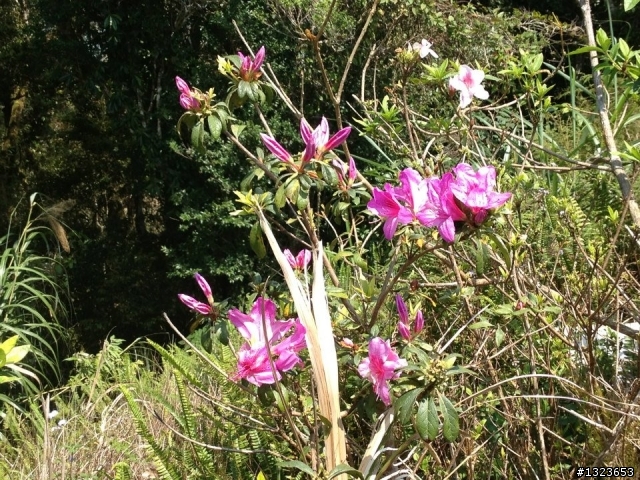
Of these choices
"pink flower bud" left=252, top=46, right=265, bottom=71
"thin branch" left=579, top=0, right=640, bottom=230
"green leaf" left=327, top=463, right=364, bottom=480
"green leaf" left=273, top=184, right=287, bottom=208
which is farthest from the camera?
"thin branch" left=579, top=0, right=640, bottom=230

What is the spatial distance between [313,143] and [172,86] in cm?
514

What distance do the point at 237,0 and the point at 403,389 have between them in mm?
4879

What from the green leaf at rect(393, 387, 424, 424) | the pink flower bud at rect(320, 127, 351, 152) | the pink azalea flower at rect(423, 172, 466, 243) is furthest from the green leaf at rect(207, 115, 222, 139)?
the green leaf at rect(393, 387, 424, 424)

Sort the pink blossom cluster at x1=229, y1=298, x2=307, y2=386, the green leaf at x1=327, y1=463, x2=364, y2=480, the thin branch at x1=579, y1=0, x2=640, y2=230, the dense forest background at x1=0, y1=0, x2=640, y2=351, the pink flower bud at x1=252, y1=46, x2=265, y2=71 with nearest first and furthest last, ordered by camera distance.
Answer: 1. the green leaf at x1=327, y1=463, x2=364, y2=480
2. the pink blossom cluster at x1=229, y1=298, x2=307, y2=386
3. the pink flower bud at x1=252, y1=46, x2=265, y2=71
4. the thin branch at x1=579, y1=0, x2=640, y2=230
5. the dense forest background at x1=0, y1=0, x2=640, y2=351

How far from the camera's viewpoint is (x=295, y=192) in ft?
4.38

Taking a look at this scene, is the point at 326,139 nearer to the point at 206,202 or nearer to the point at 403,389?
the point at 403,389

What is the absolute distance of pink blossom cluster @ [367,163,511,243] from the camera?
3.71 feet

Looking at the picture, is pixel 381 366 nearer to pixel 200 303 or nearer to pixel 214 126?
pixel 200 303

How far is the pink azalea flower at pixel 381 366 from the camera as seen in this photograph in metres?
1.24

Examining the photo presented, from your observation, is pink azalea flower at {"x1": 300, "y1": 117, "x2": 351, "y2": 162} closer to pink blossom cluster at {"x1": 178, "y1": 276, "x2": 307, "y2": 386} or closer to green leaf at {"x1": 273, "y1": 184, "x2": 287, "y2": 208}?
green leaf at {"x1": 273, "y1": 184, "x2": 287, "y2": 208}

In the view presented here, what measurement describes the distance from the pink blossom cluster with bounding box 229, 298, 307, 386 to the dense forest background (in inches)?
128

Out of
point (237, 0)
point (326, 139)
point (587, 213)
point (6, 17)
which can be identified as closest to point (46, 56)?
point (6, 17)

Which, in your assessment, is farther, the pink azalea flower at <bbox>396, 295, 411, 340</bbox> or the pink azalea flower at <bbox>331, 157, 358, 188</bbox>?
the pink azalea flower at <bbox>331, 157, 358, 188</bbox>

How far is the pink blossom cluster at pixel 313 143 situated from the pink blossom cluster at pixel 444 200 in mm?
170
